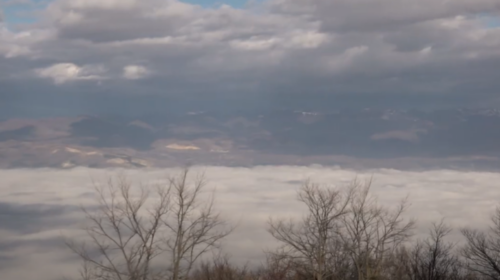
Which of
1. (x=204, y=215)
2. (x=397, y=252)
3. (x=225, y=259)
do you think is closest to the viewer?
(x=204, y=215)

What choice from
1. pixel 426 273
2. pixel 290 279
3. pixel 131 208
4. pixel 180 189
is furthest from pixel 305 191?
pixel 426 273

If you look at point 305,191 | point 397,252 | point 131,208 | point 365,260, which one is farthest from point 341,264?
point 131,208

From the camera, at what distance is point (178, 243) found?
27.2m

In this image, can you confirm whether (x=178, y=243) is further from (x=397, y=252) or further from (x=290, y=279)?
(x=397, y=252)

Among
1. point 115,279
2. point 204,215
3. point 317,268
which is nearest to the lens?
point 115,279

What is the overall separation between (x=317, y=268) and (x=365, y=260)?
280 cm

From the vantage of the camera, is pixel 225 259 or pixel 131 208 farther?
pixel 225 259

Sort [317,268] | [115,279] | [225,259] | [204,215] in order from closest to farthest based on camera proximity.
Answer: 1. [115,279]
2. [204,215]
3. [317,268]
4. [225,259]

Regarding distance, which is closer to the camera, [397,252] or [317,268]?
[317,268]

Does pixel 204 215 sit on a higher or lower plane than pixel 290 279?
higher

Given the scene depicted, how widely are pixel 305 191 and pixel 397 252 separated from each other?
9977 mm

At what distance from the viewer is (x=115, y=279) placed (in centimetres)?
2566

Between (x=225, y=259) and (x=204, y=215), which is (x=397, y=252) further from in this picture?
(x=204, y=215)

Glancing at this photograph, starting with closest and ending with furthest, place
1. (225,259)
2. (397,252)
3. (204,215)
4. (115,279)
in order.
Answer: (115,279) < (204,215) < (225,259) < (397,252)
